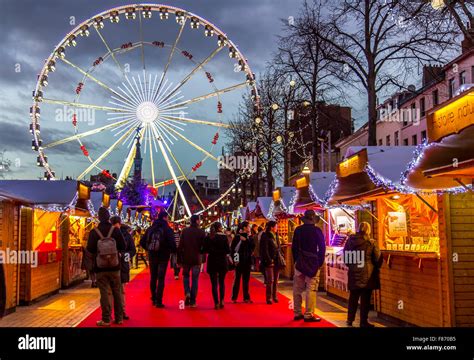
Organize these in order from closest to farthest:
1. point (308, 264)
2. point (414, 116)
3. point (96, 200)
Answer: point (308, 264) < point (96, 200) < point (414, 116)

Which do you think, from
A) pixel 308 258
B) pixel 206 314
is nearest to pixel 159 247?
pixel 206 314

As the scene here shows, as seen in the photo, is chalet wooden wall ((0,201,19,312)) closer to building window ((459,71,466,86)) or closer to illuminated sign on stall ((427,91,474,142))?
illuminated sign on stall ((427,91,474,142))

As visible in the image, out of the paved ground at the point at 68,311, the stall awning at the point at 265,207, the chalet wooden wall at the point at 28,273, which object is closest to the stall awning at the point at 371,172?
the paved ground at the point at 68,311

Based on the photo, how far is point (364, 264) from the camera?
37.2 ft

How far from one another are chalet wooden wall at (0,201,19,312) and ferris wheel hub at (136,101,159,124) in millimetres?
16134

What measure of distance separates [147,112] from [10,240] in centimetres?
1717

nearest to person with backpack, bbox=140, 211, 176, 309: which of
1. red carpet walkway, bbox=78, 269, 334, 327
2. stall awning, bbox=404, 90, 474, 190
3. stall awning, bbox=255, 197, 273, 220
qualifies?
red carpet walkway, bbox=78, 269, 334, 327

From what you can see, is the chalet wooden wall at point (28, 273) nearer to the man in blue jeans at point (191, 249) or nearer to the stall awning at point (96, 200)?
the man in blue jeans at point (191, 249)

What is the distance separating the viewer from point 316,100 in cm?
2709

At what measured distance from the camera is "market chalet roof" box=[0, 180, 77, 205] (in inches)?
654

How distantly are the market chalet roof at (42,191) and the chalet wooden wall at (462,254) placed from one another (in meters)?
9.73

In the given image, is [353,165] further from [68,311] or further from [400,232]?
[68,311]
